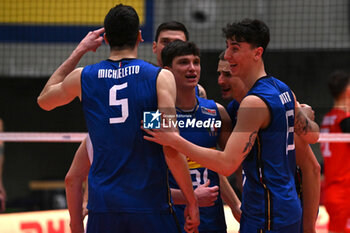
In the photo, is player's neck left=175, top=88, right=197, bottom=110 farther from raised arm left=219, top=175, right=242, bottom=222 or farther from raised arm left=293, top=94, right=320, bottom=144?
raised arm left=293, top=94, right=320, bottom=144

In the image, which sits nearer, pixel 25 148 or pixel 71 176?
pixel 71 176

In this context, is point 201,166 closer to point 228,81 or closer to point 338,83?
point 228,81

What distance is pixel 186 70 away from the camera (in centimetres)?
450

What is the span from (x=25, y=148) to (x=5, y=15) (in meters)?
3.05

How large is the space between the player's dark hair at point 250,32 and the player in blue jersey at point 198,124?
34.4 inches

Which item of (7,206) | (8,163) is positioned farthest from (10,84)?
(7,206)

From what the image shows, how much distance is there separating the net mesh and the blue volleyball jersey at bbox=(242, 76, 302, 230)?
27.4 feet

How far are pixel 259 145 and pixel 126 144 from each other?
86 cm

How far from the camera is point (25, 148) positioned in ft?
39.2

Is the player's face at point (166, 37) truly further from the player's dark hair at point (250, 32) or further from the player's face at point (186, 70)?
the player's dark hair at point (250, 32)

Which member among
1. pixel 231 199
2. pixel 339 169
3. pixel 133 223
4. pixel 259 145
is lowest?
pixel 339 169

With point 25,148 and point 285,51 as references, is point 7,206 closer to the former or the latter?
point 25,148

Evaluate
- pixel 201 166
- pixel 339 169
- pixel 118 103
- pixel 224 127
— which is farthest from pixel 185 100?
pixel 339 169

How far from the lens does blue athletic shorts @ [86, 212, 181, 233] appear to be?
10.8 ft
